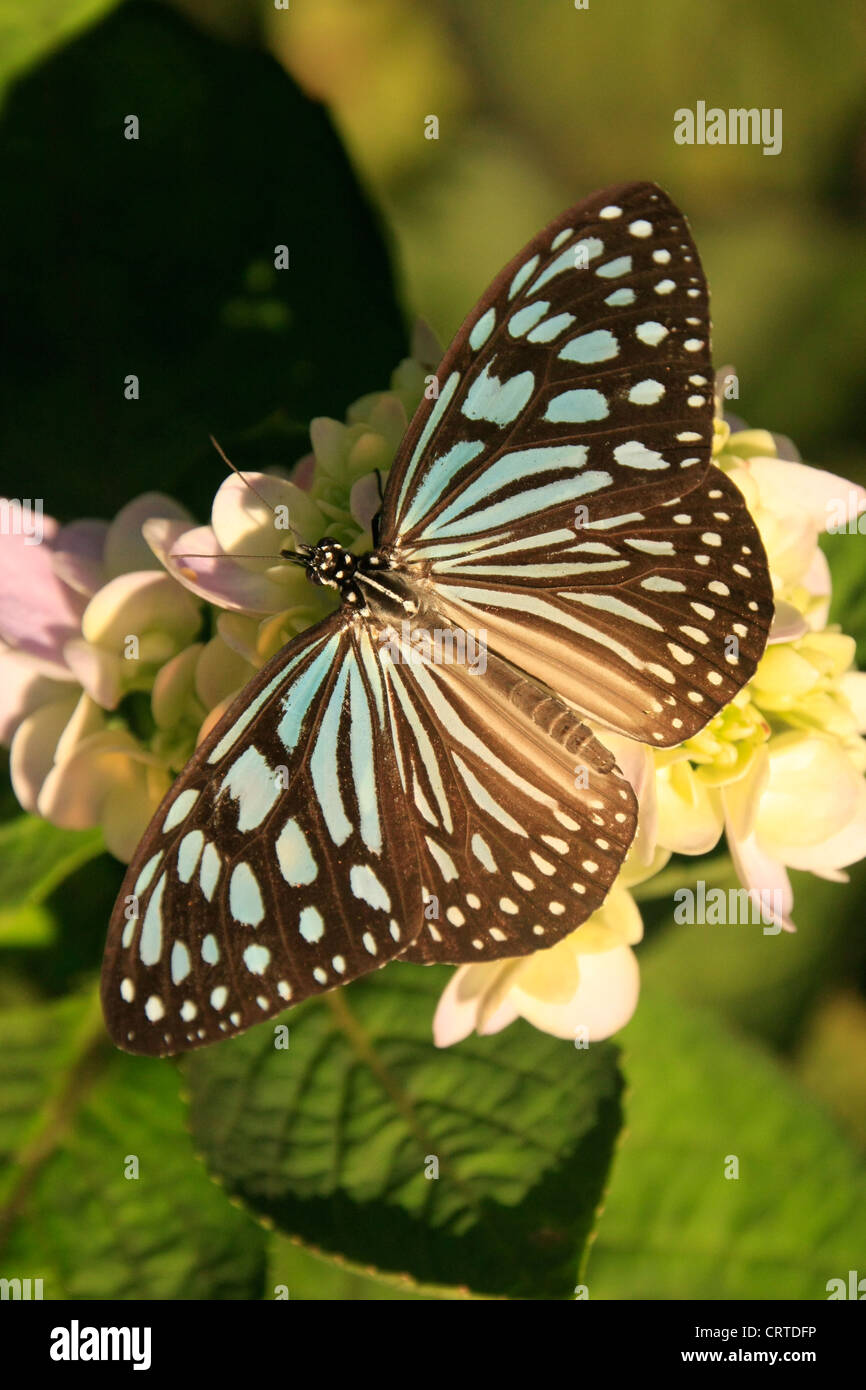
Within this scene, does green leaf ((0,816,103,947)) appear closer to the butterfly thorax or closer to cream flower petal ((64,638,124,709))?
cream flower petal ((64,638,124,709))

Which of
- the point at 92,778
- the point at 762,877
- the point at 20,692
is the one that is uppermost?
the point at 20,692

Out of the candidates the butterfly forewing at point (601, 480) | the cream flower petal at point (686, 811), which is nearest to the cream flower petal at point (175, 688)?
the butterfly forewing at point (601, 480)

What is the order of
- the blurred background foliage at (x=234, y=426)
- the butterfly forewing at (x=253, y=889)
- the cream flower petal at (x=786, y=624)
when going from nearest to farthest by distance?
1. the butterfly forewing at (x=253, y=889)
2. the cream flower petal at (x=786, y=624)
3. the blurred background foliage at (x=234, y=426)

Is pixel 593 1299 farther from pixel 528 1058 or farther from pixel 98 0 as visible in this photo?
pixel 98 0

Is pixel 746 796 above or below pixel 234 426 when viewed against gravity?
below

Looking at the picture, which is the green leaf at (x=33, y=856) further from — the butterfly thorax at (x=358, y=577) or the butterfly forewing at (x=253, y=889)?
the butterfly thorax at (x=358, y=577)

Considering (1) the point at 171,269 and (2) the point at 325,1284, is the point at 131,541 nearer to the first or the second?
(1) the point at 171,269

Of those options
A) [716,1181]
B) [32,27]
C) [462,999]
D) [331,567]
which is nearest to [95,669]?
[331,567]
